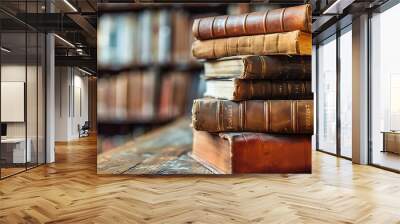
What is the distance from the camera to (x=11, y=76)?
593 cm

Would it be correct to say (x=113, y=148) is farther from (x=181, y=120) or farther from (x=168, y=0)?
(x=168, y=0)

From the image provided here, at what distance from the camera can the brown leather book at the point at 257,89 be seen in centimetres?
439

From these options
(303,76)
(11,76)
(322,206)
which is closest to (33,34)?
(11,76)

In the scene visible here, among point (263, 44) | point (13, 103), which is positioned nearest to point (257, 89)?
point (263, 44)

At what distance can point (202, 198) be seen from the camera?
163 inches

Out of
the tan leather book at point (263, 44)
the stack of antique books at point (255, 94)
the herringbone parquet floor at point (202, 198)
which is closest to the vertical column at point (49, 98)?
the herringbone parquet floor at point (202, 198)

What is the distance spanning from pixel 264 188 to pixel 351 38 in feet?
13.5

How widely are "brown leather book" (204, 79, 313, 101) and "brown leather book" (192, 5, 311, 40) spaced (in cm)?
54

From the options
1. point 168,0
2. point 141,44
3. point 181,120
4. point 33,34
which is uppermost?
point 168,0

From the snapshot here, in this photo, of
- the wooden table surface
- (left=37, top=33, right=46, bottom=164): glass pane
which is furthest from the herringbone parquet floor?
(left=37, top=33, right=46, bottom=164): glass pane

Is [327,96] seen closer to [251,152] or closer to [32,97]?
[251,152]

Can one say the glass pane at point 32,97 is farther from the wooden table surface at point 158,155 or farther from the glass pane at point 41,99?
the wooden table surface at point 158,155

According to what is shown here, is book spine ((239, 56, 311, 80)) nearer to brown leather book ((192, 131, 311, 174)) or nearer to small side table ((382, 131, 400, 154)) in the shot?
brown leather book ((192, 131, 311, 174))

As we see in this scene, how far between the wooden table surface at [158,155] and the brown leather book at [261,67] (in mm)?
735
